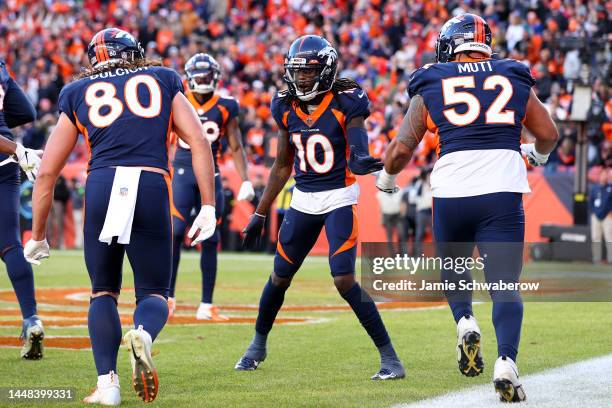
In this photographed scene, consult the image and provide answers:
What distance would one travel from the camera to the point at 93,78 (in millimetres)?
5145

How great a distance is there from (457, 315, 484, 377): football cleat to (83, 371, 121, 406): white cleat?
5.28 ft

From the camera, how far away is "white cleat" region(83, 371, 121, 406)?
16.3 feet

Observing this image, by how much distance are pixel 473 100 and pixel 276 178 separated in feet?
5.27

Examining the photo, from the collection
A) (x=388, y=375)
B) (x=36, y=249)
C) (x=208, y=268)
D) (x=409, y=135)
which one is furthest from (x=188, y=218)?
(x=409, y=135)

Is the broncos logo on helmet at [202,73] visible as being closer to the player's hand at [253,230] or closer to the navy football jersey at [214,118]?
the navy football jersey at [214,118]

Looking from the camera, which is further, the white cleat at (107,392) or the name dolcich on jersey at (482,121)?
the name dolcich on jersey at (482,121)

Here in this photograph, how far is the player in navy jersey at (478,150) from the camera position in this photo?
17.0 feet

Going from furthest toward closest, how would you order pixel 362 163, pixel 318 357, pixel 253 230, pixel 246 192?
pixel 246 192 → pixel 318 357 → pixel 253 230 → pixel 362 163

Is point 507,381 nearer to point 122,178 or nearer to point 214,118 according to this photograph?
point 122,178

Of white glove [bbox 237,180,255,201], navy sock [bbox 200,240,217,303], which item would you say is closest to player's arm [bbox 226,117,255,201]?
white glove [bbox 237,180,255,201]

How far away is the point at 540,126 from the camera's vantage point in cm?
544

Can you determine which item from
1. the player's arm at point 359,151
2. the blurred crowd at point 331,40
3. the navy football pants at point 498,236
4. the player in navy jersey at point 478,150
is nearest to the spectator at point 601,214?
the blurred crowd at point 331,40

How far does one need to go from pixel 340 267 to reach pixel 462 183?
1.09 meters

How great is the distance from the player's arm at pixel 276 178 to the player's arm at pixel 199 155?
1260mm
